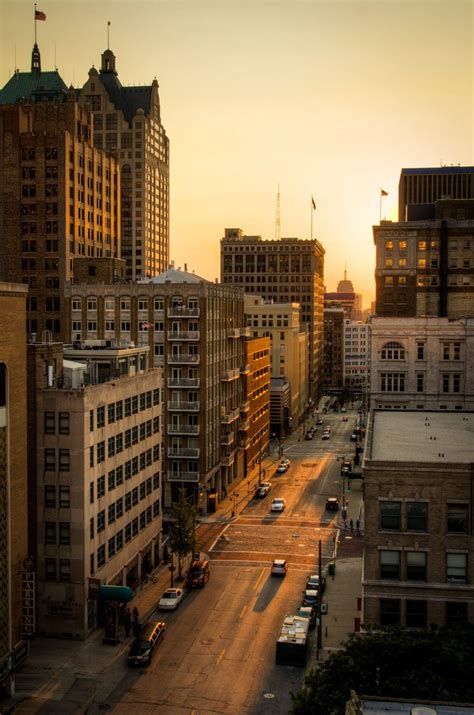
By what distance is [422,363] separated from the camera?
356 ft

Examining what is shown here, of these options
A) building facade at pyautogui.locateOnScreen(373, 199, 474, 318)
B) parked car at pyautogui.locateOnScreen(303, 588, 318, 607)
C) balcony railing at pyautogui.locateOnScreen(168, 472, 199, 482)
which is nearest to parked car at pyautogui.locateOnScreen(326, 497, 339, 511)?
balcony railing at pyautogui.locateOnScreen(168, 472, 199, 482)

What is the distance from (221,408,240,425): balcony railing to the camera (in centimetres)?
11112

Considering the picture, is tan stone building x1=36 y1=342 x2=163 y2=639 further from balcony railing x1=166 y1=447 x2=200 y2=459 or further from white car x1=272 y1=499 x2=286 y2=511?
white car x1=272 y1=499 x2=286 y2=511

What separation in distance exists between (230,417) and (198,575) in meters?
41.4

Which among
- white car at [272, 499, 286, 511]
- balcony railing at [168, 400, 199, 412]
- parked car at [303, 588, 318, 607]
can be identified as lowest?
white car at [272, 499, 286, 511]

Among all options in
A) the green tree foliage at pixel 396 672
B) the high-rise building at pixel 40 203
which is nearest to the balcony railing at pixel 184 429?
the high-rise building at pixel 40 203

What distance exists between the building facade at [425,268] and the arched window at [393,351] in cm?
2633

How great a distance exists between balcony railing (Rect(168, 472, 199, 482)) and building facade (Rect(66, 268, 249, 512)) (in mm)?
123

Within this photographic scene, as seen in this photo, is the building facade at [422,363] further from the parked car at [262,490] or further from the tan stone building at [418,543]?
the tan stone building at [418,543]

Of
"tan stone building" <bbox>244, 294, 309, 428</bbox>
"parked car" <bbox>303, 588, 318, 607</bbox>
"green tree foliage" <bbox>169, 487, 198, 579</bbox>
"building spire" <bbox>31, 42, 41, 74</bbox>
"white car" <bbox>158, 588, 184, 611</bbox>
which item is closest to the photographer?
"parked car" <bbox>303, 588, 318, 607</bbox>

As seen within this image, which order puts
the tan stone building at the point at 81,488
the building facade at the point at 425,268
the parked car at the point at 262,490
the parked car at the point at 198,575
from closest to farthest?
the tan stone building at the point at 81,488, the parked car at the point at 198,575, the parked car at the point at 262,490, the building facade at the point at 425,268

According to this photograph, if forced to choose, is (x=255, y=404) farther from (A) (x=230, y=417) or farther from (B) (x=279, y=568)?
(B) (x=279, y=568)

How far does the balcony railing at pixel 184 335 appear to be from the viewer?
101 metres

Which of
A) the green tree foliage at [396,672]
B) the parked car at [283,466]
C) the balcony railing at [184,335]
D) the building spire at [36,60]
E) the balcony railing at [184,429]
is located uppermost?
the building spire at [36,60]
